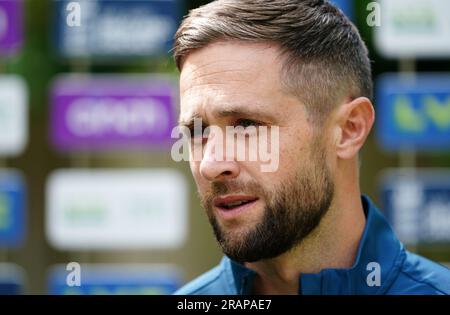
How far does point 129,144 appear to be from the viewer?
5.07 m

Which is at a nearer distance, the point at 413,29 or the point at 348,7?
the point at 348,7

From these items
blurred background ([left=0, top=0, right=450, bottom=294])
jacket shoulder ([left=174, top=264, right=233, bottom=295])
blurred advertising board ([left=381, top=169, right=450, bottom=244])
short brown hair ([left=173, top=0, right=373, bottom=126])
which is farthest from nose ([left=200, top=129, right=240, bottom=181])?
blurred advertising board ([left=381, top=169, right=450, bottom=244])

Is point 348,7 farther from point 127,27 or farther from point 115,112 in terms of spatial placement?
point 115,112

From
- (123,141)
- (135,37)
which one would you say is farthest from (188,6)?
(123,141)

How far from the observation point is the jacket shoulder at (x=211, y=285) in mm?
1930

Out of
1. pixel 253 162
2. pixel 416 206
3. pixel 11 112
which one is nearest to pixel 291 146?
pixel 253 162

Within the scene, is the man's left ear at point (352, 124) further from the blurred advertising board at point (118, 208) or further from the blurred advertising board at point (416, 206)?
the blurred advertising board at point (118, 208)

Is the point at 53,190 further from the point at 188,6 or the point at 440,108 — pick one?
the point at 440,108

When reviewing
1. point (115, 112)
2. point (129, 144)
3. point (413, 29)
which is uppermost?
point (413, 29)

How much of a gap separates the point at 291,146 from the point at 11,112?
3771 mm

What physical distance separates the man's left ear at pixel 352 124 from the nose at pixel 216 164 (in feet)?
0.86

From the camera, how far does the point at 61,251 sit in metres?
5.48

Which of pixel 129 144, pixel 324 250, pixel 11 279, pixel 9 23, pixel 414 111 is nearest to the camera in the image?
pixel 324 250
